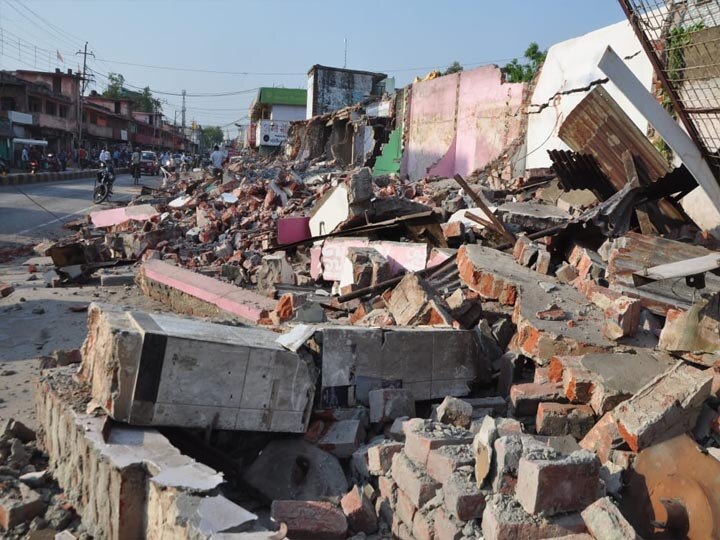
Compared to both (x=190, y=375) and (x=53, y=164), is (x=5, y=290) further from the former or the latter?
(x=53, y=164)

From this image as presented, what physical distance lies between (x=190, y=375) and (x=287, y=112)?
51490 mm

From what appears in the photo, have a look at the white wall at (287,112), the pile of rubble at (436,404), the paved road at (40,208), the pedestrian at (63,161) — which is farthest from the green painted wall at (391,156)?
the white wall at (287,112)

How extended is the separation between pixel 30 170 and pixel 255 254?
2489 centimetres

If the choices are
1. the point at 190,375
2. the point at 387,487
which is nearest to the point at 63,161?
the point at 190,375

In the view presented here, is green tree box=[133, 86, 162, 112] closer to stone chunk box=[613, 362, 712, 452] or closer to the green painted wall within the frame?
the green painted wall

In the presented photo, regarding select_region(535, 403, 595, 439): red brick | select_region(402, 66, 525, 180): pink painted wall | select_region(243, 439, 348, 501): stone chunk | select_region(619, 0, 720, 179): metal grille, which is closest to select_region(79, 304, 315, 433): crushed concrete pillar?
select_region(243, 439, 348, 501): stone chunk

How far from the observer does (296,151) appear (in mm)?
32875

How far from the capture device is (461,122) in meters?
15.5

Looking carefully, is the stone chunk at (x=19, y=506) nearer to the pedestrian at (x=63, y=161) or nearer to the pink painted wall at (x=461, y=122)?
the pink painted wall at (x=461, y=122)

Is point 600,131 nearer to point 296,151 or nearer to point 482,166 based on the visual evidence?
point 482,166

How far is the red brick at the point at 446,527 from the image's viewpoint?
2.31 meters

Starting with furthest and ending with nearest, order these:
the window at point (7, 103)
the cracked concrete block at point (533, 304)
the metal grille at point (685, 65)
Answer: the window at point (7, 103) < the metal grille at point (685, 65) < the cracked concrete block at point (533, 304)

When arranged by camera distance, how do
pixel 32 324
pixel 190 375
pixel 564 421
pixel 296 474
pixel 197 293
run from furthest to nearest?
pixel 197 293
pixel 32 324
pixel 564 421
pixel 296 474
pixel 190 375

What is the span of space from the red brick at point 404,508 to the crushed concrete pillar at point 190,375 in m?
0.70
